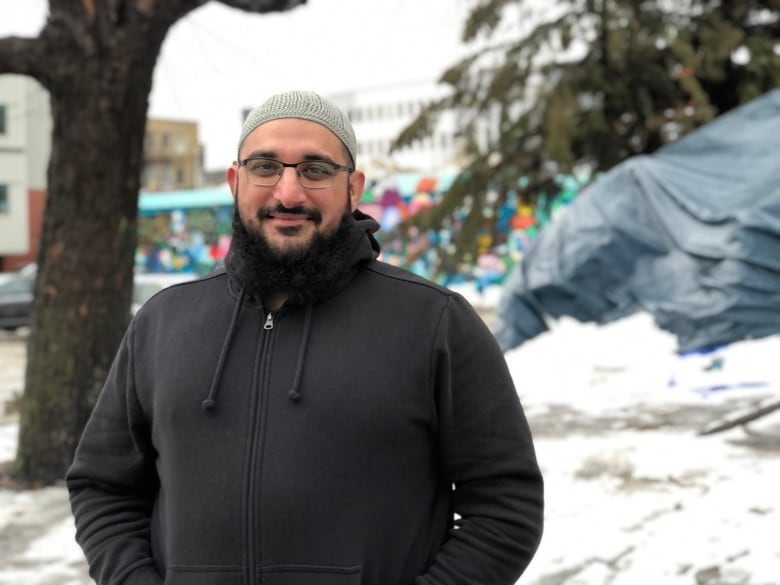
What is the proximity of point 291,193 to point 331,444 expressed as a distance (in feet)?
1.55

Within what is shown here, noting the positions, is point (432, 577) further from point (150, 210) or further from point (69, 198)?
point (150, 210)

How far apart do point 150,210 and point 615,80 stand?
23589 mm

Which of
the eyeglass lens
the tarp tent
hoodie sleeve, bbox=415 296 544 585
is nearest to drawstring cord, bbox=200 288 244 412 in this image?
the eyeglass lens

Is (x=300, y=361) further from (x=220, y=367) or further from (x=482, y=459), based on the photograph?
(x=482, y=459)

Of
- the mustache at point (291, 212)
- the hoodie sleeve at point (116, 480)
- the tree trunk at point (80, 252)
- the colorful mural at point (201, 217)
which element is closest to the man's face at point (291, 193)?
the mustache at point (291, 212)

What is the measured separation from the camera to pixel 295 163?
70.9 inches

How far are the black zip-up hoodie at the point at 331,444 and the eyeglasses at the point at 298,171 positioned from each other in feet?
0.46

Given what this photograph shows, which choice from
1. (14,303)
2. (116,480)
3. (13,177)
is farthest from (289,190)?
(13,177)

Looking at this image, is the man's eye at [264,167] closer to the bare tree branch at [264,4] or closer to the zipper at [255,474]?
the zipper at [255,474]

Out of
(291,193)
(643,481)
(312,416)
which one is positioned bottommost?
(643,481)

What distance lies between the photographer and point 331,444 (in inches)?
67.3

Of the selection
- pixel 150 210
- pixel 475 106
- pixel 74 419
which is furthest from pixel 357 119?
pixel 74 419

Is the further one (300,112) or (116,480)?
(116,480)

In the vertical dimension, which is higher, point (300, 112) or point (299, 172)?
point (300, 112)
